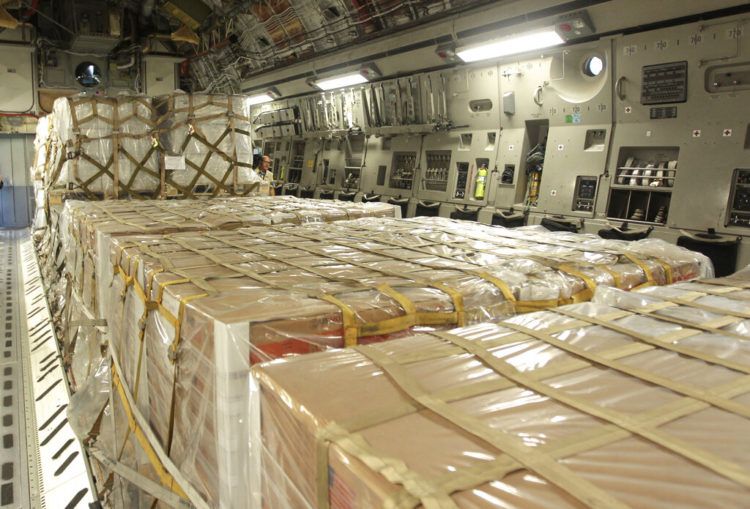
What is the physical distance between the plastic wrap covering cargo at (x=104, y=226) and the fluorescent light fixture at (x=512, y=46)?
→ 9.80ft

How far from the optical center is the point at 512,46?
7562 mm

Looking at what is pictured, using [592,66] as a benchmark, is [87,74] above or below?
above

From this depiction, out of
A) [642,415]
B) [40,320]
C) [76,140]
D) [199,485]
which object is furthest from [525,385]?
[40,320]

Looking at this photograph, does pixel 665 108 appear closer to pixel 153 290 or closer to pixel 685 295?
pixel 685 295

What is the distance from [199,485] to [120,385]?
55.0 inches

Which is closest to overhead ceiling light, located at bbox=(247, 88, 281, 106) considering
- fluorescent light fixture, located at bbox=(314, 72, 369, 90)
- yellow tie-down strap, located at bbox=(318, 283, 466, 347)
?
fluorescent light fixture, located at bbox=(314, 72, 369, 90)

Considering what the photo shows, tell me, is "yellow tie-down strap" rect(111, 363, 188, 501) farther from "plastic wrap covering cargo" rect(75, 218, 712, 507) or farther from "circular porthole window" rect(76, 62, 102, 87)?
"circular porthole window" rect(76, 62, 102, 87)

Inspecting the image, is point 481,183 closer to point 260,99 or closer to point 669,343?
point 669,343

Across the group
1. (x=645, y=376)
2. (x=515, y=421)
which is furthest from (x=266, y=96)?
(x=515, y=421)

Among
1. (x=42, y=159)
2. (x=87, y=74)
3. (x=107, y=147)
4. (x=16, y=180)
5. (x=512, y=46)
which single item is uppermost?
(x=512, y=46)

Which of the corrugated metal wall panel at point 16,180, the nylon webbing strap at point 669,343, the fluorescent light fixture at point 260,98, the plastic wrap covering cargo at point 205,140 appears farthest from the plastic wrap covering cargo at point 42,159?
the nylon webbing strap at point 669,343

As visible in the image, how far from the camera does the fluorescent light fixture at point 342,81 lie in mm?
10891

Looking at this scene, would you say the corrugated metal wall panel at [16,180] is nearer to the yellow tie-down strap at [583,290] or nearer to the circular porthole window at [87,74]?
the circular porthole window at [87,74]

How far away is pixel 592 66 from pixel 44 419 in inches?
296
